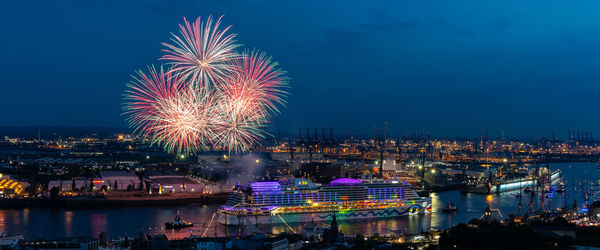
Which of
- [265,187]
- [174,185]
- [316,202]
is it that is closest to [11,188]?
[174,185]

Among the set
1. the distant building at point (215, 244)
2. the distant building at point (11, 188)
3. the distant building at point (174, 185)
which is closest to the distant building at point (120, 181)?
the distant building at point (174, 185)

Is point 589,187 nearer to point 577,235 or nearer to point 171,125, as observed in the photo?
point 577,235

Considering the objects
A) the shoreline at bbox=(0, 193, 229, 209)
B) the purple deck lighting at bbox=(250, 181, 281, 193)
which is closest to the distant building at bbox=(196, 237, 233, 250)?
the purple deck lighting at bbox=(250, 181, 281, 193)

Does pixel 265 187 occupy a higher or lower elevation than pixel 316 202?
higher

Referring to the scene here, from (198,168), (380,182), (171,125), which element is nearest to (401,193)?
(380,182)

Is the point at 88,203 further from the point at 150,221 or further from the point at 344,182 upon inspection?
the point at 344,182

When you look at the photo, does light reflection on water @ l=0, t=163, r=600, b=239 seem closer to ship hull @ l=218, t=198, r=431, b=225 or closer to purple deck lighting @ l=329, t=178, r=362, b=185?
ship hull @ l=218, t=198, r=431, b=225
